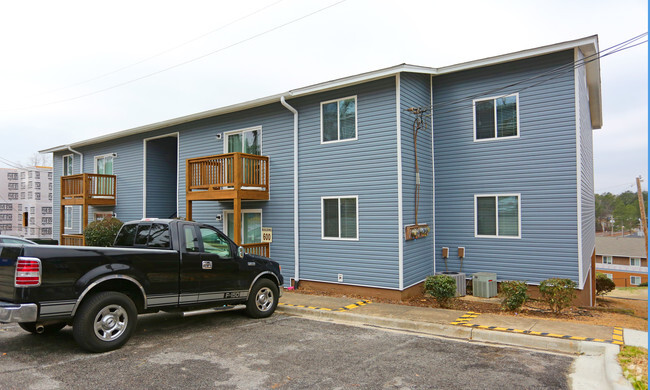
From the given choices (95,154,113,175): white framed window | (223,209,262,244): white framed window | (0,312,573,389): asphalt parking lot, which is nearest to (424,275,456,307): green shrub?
(0,312,573,389): asphalt parking lot

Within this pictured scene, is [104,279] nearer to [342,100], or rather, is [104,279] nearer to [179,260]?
[179,260]

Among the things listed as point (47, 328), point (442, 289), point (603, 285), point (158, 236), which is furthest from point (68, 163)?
point (603, 285)

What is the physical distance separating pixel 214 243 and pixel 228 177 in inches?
190

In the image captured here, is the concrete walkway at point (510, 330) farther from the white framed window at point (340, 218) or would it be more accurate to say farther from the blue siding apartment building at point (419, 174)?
the white framed window at point (340, 218)

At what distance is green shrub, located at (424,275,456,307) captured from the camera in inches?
374

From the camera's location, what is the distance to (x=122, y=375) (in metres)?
5.24

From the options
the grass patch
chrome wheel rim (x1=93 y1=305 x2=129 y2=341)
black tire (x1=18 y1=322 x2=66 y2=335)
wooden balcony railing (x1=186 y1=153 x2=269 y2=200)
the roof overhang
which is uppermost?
the roof overhang

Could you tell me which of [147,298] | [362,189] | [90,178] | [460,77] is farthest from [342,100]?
[90,178]

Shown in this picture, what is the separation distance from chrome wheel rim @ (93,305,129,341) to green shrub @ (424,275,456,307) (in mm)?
6324

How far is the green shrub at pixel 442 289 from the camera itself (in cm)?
949

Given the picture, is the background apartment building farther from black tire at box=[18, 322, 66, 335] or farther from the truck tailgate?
the truck tailgate

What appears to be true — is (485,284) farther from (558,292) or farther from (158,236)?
(158,236)

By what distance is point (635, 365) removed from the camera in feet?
17.7

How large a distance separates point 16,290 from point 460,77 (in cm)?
1113
